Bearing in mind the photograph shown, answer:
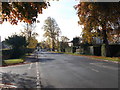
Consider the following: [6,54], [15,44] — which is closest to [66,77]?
[6,54]

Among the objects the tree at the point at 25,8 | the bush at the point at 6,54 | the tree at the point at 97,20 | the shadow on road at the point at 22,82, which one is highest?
the tree at the point at 97,20

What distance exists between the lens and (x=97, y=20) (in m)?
29.8

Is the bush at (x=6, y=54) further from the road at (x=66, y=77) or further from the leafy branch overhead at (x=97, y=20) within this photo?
the road at (x=66, y=77)

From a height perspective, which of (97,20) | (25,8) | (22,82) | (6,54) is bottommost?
(22,82)

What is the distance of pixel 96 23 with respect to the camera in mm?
29984

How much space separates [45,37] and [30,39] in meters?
30.9

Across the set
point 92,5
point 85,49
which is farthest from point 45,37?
point 92,5

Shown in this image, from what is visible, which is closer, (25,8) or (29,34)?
(25,8)

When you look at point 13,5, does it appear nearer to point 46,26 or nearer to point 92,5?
point 92,5

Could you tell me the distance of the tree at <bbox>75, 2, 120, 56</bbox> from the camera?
25.1 m

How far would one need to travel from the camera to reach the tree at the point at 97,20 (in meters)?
25.1

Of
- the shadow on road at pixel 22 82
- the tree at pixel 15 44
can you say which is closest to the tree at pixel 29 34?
the tree at pixel 15 44

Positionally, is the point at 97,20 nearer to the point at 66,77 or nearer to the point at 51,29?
the point at 66,77

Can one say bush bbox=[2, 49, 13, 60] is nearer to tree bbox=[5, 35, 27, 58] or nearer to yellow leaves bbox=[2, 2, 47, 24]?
tree bbox=[5, 35, 27, 58]
